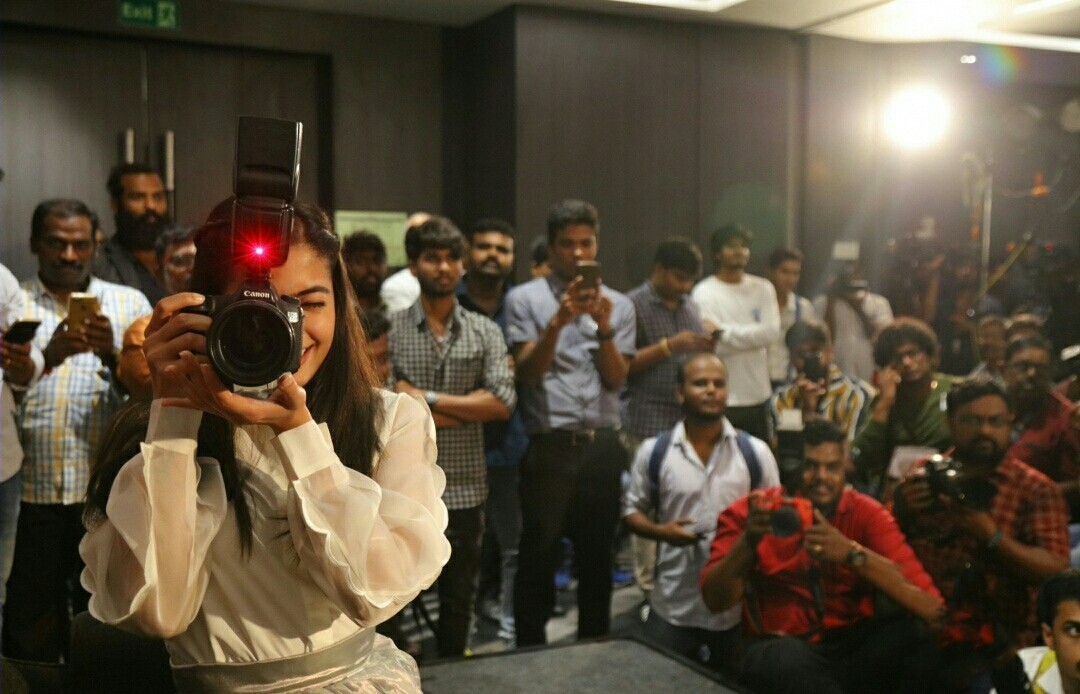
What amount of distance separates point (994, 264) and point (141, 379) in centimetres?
348

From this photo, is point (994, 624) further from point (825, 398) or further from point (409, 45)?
point (409, 45)

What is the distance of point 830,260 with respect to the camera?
509 cm

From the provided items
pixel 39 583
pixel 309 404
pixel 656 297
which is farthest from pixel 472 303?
pixel 309 404

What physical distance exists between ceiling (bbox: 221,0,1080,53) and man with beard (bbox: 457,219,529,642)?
55.7 inches

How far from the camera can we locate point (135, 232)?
3.24m

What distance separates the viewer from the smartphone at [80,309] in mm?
2506

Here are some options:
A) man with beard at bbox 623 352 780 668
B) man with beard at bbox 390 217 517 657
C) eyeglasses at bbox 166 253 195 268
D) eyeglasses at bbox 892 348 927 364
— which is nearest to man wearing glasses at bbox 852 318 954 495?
eyeglasses at bbox 892 348 927 364

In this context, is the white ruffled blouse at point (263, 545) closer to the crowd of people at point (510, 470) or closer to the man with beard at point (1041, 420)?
the crowd of people at point (510, 470)

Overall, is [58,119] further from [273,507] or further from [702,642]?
[273,507]

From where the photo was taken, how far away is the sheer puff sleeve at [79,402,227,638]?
103 centimetres

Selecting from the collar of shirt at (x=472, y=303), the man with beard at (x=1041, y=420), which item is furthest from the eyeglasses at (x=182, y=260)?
the man with beard at (x=1041, y=420)

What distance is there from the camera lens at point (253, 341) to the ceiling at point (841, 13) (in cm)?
351

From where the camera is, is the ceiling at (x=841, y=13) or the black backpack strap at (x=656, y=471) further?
the ceiling at (x=841, y=13)

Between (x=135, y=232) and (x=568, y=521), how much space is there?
1.57m
